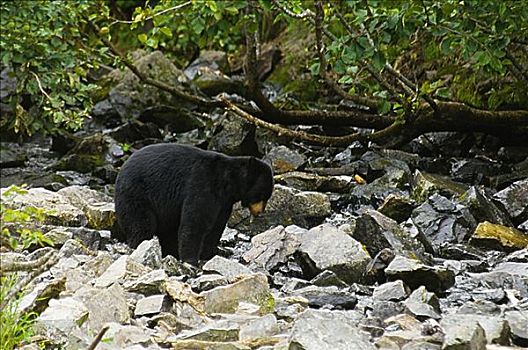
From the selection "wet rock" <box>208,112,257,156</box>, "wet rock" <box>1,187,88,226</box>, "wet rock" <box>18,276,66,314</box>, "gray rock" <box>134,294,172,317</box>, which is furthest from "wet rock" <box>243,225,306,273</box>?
"wet rock" <box>208,112,257,156</box>

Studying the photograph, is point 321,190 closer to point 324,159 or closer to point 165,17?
point 324,159

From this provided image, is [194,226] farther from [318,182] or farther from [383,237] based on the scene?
[318,182]

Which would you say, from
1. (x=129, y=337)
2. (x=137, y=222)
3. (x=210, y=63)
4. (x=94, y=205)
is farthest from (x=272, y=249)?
(x=210, y=63)

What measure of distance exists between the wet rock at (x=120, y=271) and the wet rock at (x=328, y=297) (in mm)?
1201

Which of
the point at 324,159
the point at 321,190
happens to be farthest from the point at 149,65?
the point at 321,190

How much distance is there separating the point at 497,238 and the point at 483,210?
0.93m

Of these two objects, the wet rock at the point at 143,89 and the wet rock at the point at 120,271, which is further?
the wet rock at the point at 143,89

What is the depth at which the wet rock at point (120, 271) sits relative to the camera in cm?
649

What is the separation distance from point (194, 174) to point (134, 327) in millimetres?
3204

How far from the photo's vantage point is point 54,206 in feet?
32.9

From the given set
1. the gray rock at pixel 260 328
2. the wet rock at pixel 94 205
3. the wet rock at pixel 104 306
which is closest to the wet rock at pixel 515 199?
the wet rock at pixel 94 205

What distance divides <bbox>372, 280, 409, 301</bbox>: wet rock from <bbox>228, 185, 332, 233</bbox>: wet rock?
10.9 feet

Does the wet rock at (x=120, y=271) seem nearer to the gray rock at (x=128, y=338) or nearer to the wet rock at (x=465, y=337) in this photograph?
the gray rock at (x=128, y=338)

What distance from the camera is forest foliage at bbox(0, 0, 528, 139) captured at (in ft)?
28.9
